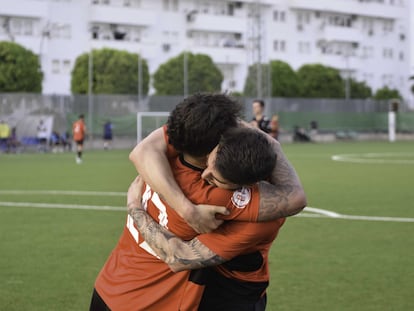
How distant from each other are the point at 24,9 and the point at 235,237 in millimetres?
66764

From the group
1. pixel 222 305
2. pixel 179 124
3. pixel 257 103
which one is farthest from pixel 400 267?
pixel 257 103

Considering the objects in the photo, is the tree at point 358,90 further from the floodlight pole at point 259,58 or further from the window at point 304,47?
the floodlight pole at point 259,58

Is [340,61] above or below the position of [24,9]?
below

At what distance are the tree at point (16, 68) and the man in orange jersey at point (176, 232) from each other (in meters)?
57.7

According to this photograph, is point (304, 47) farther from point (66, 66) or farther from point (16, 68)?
point (16, 68)

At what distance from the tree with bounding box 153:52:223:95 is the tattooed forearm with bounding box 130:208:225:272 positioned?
4789 cm

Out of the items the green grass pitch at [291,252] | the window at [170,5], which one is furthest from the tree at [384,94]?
the green grass pitch at [291,252]

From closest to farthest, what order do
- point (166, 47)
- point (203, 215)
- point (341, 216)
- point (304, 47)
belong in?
point (203, 215)
point (341, 216)
point (166, 47)
point (304, 47)

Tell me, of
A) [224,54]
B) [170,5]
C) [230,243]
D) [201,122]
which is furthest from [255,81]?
[201,122]

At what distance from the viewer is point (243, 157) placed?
3.37 m

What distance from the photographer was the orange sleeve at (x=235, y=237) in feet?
11.9

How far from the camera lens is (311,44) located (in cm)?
8975

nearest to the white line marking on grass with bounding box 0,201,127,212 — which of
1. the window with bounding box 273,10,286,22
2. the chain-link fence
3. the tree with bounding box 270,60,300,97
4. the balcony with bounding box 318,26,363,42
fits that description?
the chain-link fence

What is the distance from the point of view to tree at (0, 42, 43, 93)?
2365 inches
